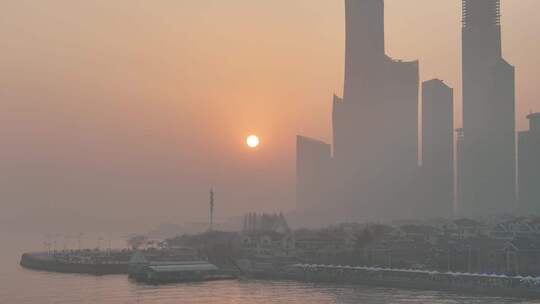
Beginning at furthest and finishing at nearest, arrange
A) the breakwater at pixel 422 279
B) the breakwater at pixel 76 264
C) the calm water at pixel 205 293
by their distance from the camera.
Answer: the breakwater at pixel 76 264, the breakwater at pixel 422 279, the calm water at pixel 205 293

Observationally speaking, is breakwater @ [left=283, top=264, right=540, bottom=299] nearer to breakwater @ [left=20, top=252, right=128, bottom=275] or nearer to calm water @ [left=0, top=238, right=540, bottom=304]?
calm water @ [left=0, top=238, right=540, bottom=304]

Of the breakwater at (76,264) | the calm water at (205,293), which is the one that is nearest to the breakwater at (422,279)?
the calm water at (205,293)

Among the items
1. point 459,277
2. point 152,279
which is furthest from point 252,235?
point 459,277

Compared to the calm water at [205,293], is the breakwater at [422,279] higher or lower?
higher

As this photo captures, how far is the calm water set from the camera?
64.9 m

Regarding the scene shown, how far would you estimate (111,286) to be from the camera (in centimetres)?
7725

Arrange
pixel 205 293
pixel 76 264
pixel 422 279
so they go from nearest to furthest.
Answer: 1. pixel 205 293
2. pixel 422 279
3. pixel 76 264

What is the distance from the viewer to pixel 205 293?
71625mm

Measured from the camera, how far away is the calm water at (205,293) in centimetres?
6494

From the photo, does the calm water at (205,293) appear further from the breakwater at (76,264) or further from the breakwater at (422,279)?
the breakwater at (76,264)

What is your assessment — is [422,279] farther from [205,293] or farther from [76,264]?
[76,264]

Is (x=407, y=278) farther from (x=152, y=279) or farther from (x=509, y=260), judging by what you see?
(x=152, y=279)

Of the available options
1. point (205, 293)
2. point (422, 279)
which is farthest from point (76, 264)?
point (422, 279)

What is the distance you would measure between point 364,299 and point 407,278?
1366cm
